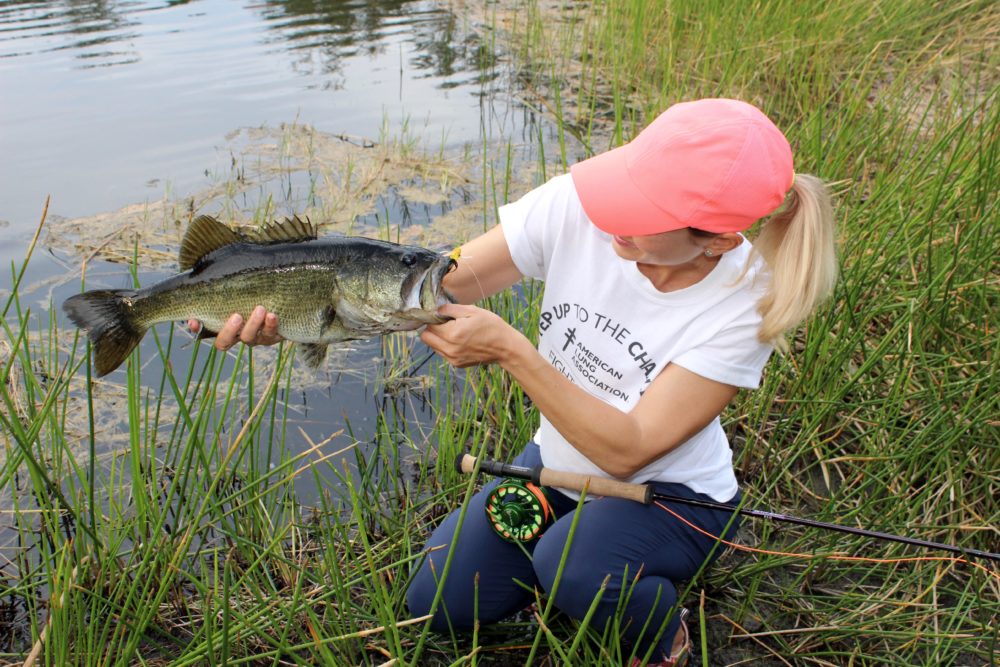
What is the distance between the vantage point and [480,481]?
11.0ft

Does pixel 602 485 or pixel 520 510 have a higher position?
pixel 602 485

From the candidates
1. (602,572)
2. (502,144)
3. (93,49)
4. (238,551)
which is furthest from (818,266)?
(93,49)

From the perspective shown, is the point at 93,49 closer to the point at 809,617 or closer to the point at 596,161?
the point at 596,161

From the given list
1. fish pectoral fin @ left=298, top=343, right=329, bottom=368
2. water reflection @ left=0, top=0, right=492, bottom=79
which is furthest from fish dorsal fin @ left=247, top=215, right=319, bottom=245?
water reflection @ left=0, top=0, right=492, bottom=79

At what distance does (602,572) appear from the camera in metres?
2.49

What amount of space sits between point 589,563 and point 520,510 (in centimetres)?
29

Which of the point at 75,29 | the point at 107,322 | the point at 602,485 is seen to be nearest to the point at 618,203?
the point at 602,485

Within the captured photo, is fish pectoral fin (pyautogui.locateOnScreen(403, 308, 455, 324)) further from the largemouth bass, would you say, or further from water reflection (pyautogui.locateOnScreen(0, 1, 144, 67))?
water reflection (pyautogui.locateOnScreen(0, 1, 144, 67))

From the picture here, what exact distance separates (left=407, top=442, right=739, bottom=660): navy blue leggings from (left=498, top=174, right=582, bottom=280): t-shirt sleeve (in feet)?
2.60

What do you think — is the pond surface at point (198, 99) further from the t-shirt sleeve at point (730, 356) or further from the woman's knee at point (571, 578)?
the t-shirt sleeve at point (730, 356)

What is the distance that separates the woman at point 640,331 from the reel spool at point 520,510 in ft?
0.23

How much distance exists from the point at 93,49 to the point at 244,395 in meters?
7.38

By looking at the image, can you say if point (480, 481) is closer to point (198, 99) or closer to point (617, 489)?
point (617, 489)

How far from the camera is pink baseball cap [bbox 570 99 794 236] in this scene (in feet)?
6.97
